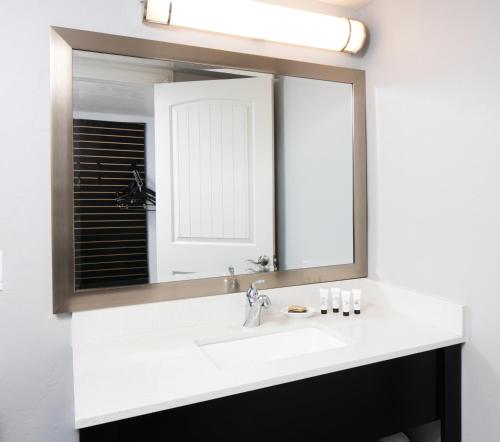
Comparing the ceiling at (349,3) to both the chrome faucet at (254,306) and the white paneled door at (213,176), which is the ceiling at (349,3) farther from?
the chrome faucet at (254,306)

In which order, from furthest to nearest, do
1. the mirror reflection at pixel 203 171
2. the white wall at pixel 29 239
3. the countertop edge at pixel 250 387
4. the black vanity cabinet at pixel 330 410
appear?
the mirror reflection at pixel 203 171, the white wall at pixel 29 239, the black vanity cabinet at pixel 330 410, the countertop edge at pixel 250 387

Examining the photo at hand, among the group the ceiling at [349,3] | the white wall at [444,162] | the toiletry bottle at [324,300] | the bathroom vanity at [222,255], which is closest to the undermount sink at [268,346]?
the bathroom vanity at [222,255]

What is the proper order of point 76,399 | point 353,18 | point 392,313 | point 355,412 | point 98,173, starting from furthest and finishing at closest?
1. point 353,18
2. point 392,313
3. point 98,173
4. point 355,412
5. point 76,399

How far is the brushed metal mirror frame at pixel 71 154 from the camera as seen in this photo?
1232mm

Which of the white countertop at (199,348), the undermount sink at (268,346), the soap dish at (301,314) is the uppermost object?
the soap dish at (301,314)

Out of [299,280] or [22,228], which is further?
[299,280]

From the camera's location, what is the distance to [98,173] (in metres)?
1.30

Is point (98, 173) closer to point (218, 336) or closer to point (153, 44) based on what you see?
point (153, 44)

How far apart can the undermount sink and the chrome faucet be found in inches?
2.4

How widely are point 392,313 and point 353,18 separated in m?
1.22

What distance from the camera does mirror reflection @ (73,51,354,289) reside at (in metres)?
1.30

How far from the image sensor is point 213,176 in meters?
1.47

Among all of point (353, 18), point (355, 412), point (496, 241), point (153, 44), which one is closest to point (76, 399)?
point (355, 412)

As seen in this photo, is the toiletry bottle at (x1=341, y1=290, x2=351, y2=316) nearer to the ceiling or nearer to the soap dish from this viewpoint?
the soap dish
